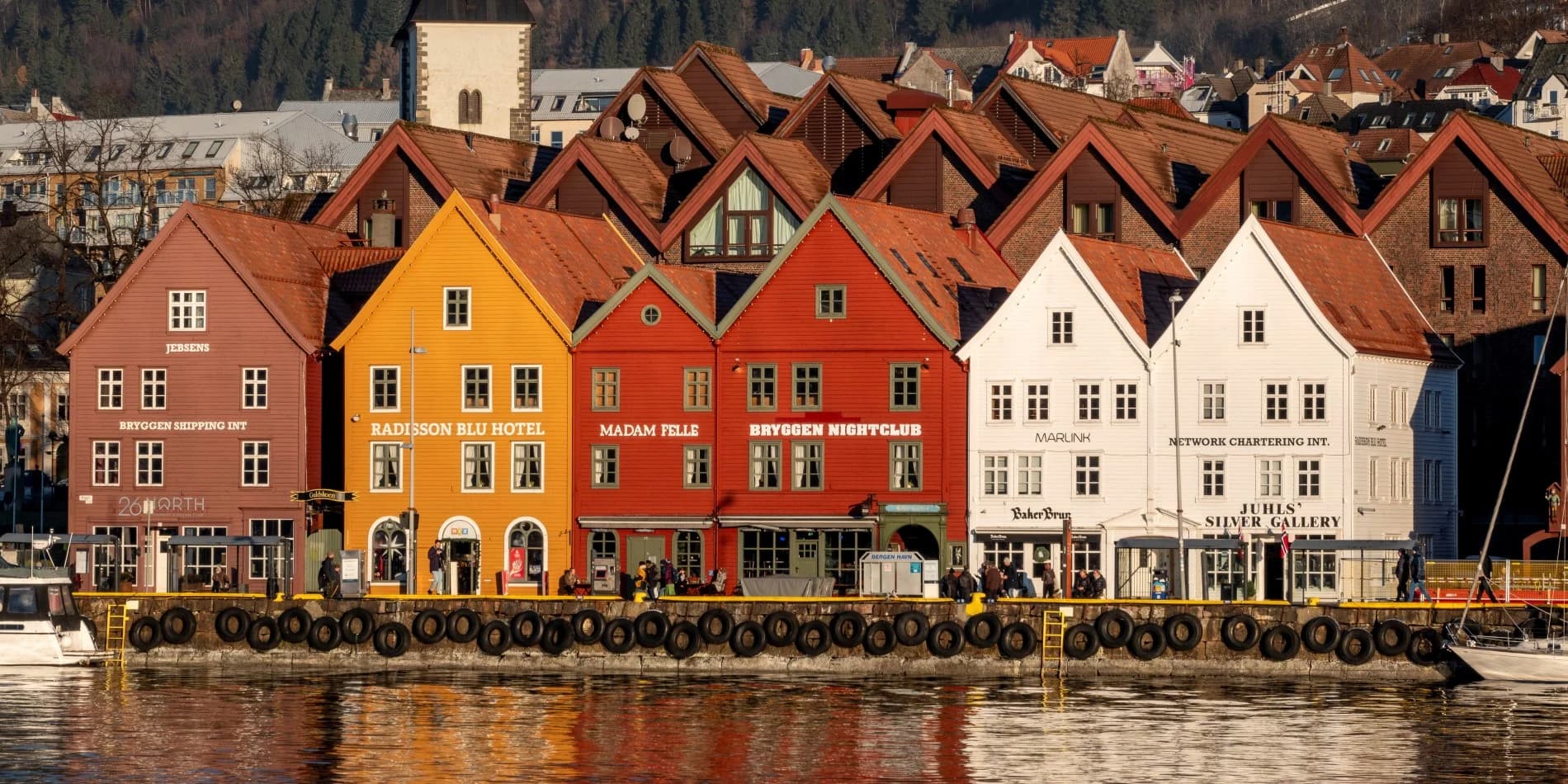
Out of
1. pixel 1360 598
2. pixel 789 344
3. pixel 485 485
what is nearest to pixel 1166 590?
pixel 1360 598

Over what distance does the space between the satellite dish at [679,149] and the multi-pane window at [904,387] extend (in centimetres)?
1960

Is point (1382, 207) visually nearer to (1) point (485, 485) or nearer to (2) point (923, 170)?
(2) point (923, 170)

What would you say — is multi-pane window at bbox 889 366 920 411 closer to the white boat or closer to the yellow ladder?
the yellow ladder

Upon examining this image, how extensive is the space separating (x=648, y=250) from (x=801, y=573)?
16.7 m

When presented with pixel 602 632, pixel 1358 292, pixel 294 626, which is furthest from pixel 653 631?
pixel 1358 292

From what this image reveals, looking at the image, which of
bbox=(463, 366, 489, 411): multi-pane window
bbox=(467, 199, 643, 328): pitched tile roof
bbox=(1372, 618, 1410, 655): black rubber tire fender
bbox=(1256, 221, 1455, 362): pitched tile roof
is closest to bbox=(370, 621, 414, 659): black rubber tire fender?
bbox=(463, 366, 489, 411): multi-pane window

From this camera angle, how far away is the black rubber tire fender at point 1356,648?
74688 mm

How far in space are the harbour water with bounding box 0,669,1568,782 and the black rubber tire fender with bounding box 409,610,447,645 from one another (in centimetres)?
167

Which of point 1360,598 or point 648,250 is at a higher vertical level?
point 648,250

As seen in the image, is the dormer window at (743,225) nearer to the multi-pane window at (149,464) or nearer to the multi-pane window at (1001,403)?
the multi-pane window at (1001,403)

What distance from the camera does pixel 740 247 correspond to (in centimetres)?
9962

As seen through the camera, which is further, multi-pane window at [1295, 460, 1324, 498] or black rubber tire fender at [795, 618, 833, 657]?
multi-pane window at [1295, 460, 1324, 498]

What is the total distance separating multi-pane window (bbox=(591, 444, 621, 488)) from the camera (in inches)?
3568

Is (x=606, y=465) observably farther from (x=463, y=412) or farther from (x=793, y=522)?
(x=793, y=522)
